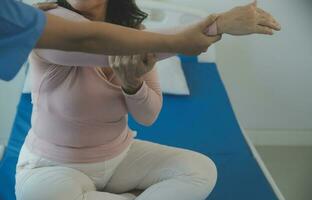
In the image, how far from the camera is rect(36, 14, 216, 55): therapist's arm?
74 cm

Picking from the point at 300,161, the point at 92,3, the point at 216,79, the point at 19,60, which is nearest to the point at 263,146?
the point at 300,161

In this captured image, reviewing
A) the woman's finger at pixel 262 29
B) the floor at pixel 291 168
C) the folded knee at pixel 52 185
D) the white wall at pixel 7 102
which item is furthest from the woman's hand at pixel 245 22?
the white wall at pixel 7 102

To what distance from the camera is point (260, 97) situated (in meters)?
2.69

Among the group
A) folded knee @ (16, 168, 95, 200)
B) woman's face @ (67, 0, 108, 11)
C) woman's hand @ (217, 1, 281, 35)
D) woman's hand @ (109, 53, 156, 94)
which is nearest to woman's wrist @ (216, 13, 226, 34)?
woman's hand @ (217, 1, 281, 35)

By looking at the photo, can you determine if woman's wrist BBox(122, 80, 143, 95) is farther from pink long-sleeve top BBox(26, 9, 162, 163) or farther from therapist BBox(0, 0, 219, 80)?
therapist BBox(0, 0, 219, 80)

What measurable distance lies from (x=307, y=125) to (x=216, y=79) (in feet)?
2.62

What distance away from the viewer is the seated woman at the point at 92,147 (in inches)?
48.2

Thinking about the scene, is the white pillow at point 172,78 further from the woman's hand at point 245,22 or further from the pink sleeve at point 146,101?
the woman's hand at point 245,22

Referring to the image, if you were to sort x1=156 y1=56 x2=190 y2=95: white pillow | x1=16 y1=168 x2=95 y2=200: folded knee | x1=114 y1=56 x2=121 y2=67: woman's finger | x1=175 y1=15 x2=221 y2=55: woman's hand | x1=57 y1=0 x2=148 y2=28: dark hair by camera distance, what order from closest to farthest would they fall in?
x1=175 y1=15 x2=221 y2=55: woman's hand < x1=114 y1=56 x2=121 y2=67: woman's finger < x1=16 y1=168 x2=95 y2=200: folded knee < x1=57 y1=0 x2=148 y2=28: dark hair < x1=156 y1=56 x2=190 y2=95: white pillow

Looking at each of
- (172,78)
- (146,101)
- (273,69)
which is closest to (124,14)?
(146,101)

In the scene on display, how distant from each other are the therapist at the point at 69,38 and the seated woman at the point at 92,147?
247mm

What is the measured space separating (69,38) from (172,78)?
1.47 meters

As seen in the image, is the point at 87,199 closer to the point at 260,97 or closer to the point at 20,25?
the point at 20,25

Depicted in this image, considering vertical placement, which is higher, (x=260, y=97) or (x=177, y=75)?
(x=177, y=75)
